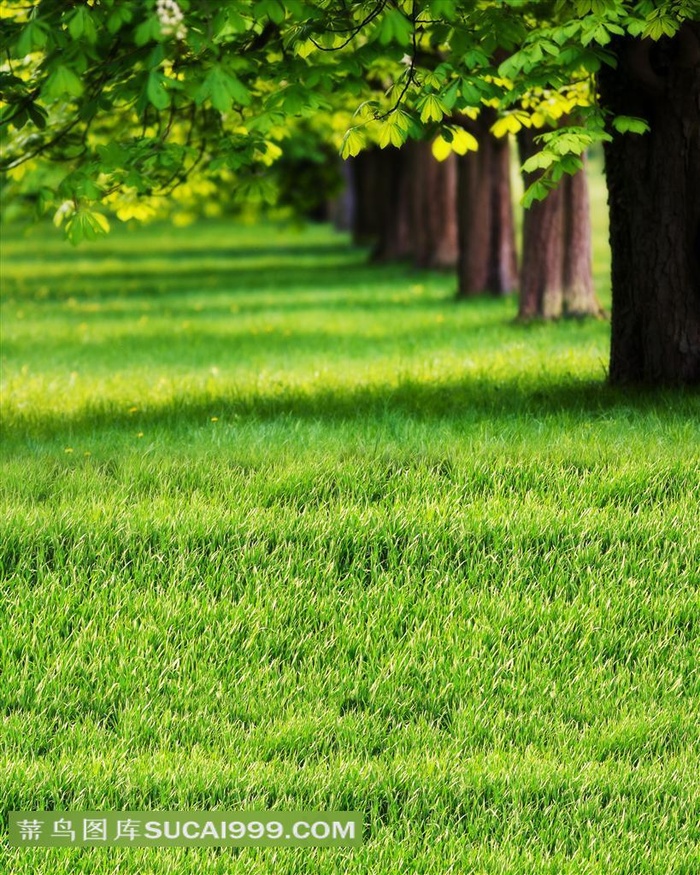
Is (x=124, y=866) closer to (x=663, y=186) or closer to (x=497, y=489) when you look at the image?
(x=497, y=489)

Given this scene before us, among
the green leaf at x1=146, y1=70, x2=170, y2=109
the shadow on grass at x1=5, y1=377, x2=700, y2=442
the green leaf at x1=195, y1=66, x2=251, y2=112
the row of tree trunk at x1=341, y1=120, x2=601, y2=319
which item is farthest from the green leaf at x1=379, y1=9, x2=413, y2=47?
the row of tree trunk at x1=341, y1=120, x2=601, y2=319

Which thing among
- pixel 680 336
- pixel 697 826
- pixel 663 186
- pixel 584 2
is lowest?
pixel 697 826

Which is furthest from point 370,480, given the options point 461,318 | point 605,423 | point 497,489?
point 461,318

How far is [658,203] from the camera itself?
8109mm

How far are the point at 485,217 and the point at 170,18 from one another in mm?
13040

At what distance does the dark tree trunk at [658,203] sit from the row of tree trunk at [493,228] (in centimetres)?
662

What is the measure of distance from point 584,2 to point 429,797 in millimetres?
4011

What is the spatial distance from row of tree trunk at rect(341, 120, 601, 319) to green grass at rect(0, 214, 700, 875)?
6.52 m

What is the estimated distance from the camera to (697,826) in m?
4.65

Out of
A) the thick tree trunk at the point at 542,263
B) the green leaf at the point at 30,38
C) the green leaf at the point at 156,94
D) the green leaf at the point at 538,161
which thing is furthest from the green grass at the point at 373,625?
the thick tree trunk at the point at 542,263

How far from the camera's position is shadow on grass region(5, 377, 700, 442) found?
789 cm

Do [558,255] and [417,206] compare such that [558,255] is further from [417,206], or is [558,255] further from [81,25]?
[417,206]

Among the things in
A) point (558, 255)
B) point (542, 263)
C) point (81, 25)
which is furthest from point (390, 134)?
point (558, 255)

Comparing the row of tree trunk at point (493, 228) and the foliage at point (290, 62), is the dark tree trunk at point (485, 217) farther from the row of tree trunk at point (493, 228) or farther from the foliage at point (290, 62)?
the foliage at point (290, 62)
